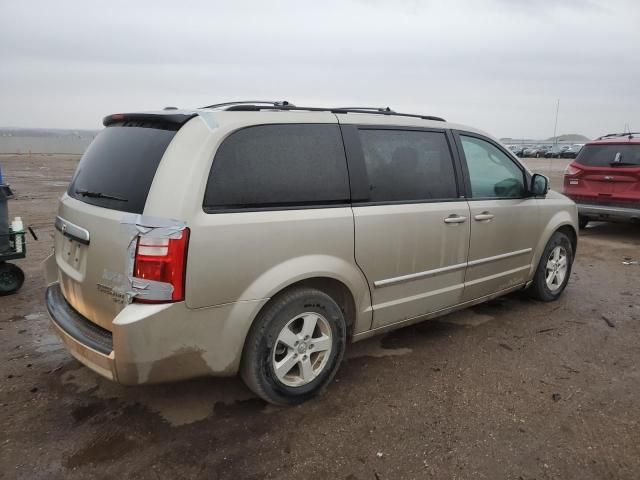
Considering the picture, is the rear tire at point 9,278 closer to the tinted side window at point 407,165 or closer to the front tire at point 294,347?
the front tire at point 294,347

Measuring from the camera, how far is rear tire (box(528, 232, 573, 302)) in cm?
482

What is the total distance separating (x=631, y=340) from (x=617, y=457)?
1.87 meters

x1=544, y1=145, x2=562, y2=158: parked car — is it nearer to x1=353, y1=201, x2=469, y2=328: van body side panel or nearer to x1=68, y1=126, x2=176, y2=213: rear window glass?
x1=353, y1=201, x2=469, y2=328: van body side panel

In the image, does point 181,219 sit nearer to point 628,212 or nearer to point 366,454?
point 366,454

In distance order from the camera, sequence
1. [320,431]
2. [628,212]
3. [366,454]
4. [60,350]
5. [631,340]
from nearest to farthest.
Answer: [366,454] < [320,431] < [60,350] < [631,340] < [628,212]

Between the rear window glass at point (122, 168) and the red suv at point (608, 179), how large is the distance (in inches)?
301

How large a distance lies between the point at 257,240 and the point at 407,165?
1.41 metres

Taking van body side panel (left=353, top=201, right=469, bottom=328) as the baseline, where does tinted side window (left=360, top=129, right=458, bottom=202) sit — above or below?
above

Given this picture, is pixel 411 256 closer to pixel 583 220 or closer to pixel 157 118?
pixel 157 118

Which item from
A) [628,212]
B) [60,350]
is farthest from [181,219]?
[628,212]

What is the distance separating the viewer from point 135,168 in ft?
8.92

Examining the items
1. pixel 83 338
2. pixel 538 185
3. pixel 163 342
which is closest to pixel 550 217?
pixel 538 185

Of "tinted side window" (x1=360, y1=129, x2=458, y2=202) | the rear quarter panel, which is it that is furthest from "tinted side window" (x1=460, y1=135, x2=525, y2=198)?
the rear quarter panel

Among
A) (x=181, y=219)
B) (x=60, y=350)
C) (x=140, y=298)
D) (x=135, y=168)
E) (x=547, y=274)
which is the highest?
(x=135, y=168)
